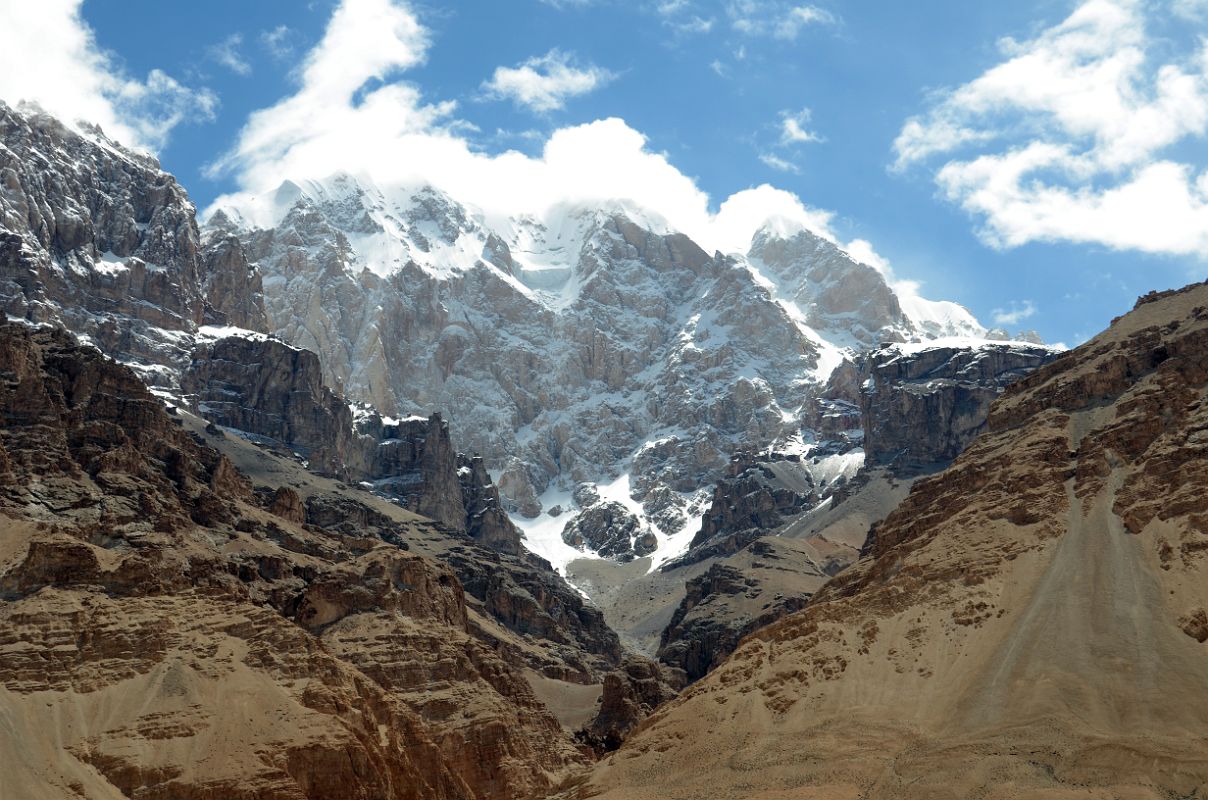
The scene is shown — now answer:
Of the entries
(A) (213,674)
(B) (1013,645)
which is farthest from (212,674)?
(B) (1013,645)

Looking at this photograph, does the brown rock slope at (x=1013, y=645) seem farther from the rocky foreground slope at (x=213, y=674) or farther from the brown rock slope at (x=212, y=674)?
the rocky foreground slope at (x=213, y=674)

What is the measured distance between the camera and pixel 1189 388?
149 meters

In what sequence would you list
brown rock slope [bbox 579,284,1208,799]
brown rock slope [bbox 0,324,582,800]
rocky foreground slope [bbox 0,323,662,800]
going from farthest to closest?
1. rocky foreground slope [bbox 0,323,662,800]
2. brown rock slope [bbox 0,324,582,800]
3. brown rock slope [bbox 579,284,1208,799]

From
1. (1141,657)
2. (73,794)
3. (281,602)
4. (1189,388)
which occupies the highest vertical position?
(281,602)

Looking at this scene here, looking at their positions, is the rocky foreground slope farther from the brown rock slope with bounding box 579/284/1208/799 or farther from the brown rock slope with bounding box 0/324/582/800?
the brown rock slope with bounding box 579/284/1208/799

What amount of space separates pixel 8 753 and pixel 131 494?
3148 inches

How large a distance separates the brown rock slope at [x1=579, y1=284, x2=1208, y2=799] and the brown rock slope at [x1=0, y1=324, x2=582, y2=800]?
24.3m

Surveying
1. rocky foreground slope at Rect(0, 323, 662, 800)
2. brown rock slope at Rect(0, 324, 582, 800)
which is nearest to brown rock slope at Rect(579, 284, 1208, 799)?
brown rock slope at Rect(0, 324, 582, 800)

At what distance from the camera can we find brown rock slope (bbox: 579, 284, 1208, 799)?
104375mm

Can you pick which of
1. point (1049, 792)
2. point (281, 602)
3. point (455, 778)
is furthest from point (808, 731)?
point (281, 602)

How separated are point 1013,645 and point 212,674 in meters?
65.1

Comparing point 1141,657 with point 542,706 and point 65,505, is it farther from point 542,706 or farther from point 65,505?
point 65,505

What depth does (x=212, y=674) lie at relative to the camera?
12731 centimetres

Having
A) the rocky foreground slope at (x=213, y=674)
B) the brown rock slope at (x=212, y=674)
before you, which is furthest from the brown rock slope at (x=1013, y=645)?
the rocky foreground slope at (x=213, y=674)
